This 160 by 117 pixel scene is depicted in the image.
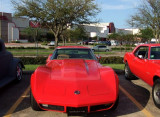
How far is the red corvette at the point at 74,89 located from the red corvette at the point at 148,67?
1239 millimetres

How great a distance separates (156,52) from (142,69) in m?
0.75

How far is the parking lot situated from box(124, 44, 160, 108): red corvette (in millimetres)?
402

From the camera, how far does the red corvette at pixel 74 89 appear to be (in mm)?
3357

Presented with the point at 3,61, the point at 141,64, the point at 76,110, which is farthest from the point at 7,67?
the point at 141,64

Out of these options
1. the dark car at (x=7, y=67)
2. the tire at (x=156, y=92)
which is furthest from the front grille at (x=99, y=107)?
the dark car at (x=7, y=67)

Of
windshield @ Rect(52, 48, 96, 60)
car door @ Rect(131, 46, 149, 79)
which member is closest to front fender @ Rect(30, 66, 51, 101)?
windshield @ Rect(52, 48, 96, 60)

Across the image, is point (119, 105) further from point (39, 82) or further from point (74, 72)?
point (39, 82)

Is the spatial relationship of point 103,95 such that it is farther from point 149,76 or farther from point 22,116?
point 149,76

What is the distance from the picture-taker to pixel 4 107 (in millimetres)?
4402

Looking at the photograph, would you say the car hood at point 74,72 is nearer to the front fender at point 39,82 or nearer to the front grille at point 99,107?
the front fender at point 39,82

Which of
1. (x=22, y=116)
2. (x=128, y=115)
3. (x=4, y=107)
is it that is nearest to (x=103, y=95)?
(x=128, y=115)

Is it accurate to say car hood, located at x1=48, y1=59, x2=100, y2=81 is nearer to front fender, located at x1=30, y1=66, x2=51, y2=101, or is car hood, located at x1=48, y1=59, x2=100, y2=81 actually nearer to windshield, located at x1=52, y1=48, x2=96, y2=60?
front fender, located at x1=30, y1=66, x2=51, y2=101

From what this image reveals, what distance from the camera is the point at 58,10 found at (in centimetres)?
1544

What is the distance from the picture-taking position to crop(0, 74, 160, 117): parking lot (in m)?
3.98
